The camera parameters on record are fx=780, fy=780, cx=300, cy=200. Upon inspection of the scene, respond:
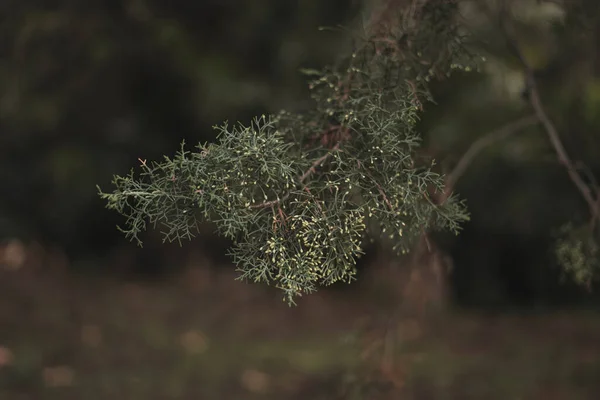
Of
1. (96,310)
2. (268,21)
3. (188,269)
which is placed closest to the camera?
(268,21)

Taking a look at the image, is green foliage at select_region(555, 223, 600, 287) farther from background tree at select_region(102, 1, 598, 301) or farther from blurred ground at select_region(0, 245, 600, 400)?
blurred ground at select_region(0, 245, 600, 400)

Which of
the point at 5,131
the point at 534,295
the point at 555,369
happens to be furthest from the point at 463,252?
the point at 5,131

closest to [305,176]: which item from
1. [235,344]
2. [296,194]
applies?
[296,194]

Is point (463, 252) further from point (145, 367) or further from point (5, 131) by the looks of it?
point (5, 131)

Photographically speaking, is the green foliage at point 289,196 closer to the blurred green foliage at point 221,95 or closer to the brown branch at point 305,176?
the brown branch at point 305,176

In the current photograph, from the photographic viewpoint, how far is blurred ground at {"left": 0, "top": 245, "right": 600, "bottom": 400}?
6.96m

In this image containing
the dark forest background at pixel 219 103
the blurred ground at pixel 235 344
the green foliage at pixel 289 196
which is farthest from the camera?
the dark forest background at pixel 219 103

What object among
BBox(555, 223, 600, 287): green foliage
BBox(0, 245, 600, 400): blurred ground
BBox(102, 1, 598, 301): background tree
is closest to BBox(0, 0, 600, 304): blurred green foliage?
BBox(0, 245, 600, 400): blurred ground

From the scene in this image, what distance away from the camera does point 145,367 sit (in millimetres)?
7539

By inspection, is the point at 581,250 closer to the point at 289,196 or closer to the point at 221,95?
the point at 289,196

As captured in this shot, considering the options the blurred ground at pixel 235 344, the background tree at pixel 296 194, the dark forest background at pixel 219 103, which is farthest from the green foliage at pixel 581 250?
the dark forest background at pixel 219 103

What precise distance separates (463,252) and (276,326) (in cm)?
231

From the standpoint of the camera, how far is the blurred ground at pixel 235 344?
696cm

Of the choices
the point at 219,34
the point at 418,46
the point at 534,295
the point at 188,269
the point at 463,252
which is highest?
the point at 219,34
